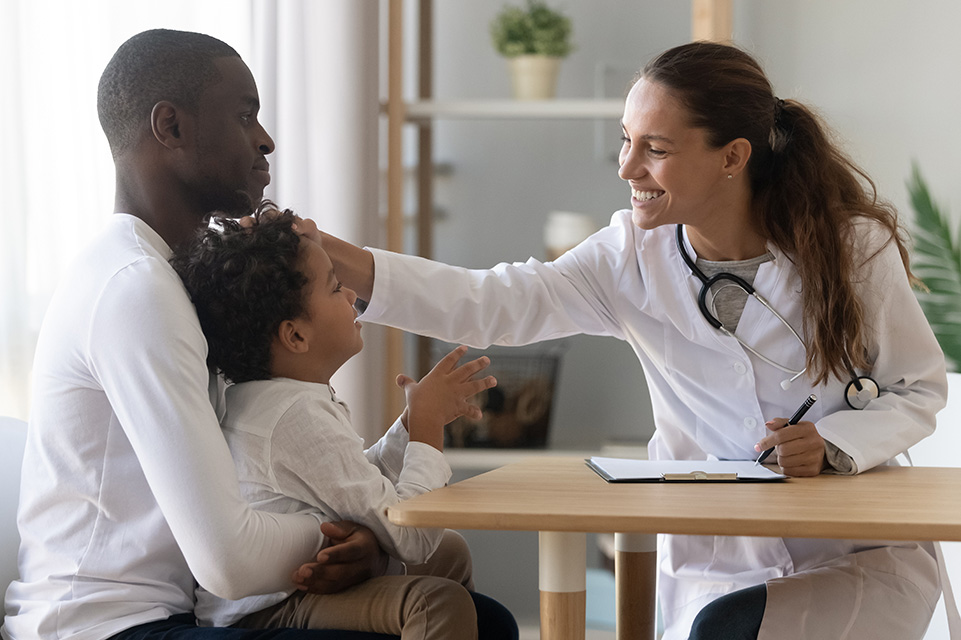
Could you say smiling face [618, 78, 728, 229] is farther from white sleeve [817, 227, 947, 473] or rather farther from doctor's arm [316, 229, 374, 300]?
doctor's arm [316, 229, 374, 300]

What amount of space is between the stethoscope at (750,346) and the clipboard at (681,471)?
0.54 feet

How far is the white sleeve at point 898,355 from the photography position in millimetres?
1399

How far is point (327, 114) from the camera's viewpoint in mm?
2314

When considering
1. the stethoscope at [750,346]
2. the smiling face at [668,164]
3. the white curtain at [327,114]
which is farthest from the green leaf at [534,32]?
the stethoscope at [750,346]

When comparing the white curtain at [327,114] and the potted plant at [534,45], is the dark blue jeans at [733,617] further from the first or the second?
the potted plant at [534,45]

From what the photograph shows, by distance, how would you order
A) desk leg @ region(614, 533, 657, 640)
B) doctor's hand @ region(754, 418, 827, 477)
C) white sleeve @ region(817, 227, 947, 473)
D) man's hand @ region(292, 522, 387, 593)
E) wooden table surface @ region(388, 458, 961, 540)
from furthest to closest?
desk leg @ region(614, 533, 657, 640), white sleeve @ region(817, 227, 947, 473), doctor's hand @ region(754, 418, 827, 477), man's hand @ region(292, 522, 387, 593), wooden table surface @ region(388, 458, 961, 540)

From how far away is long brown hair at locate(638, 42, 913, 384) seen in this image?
4.71ft

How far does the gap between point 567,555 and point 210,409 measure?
0.45 metres

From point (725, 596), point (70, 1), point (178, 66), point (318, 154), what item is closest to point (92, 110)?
point (70, 1)

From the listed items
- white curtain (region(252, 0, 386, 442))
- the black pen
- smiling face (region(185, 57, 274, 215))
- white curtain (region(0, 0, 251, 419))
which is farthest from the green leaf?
the black pen

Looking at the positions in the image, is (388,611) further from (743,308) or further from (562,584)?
(743,308)

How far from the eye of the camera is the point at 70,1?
75.2 inches

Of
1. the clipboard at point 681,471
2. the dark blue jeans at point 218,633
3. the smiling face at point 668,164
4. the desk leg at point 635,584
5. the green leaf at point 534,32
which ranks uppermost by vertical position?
the green leaf at point 534,32

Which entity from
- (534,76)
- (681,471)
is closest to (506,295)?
(681,471)
